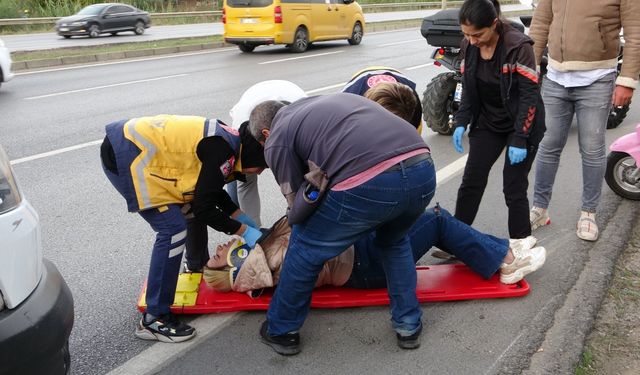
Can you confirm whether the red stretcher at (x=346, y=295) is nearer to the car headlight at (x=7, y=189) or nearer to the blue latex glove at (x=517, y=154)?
the blue latex glove at (x=517, y=154)

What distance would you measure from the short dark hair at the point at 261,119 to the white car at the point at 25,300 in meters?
1.06

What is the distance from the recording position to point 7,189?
1.88 m

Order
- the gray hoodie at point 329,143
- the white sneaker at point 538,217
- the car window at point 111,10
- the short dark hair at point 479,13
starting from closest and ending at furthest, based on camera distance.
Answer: the gray hoodie at point 329,143 → the short dark hair at point 479,13 → the white sneaker at point 538,217 → the car window at point 111,10

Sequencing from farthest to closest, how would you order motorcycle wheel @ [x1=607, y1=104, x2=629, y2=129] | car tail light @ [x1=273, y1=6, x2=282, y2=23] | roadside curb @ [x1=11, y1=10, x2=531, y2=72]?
car tail light @ [x1=273, y1=6, x2=282, y2=23] < roadside curb @ [x1=11, y1=10, x2=531, y2=72] < motorcycle wheel @ [x1=607, y1=104, x2=629, y2=129]

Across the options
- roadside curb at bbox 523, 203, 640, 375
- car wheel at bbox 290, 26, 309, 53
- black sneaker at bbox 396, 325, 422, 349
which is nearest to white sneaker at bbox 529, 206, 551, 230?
roadside curb at bbox 523, 203, 640, 375

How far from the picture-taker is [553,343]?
286 centimetres

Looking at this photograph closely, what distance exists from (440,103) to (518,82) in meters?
3.33

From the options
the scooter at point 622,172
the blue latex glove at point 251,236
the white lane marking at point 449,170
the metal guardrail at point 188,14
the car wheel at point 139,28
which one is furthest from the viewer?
the metal guardrail at point 188,14

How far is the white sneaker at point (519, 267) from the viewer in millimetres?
3301

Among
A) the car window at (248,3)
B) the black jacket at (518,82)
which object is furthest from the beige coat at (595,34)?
the car window at (248,3)

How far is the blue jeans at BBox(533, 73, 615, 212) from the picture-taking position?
3807 mm

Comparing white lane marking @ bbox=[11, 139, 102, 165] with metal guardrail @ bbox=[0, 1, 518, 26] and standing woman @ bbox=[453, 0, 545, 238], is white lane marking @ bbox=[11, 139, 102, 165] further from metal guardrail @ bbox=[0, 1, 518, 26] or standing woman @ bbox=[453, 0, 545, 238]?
metal guardrail @ bbox=[0, 1, 518, 26]

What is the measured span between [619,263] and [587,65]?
1212 mm

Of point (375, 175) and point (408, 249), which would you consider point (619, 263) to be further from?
point (375, 175)
